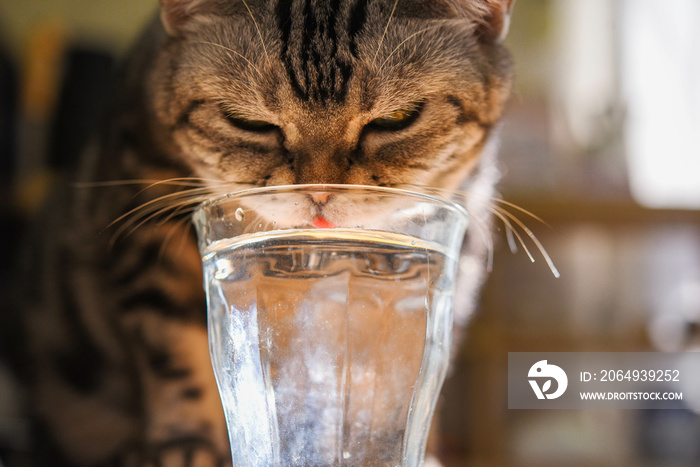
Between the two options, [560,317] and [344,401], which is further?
[560,317]

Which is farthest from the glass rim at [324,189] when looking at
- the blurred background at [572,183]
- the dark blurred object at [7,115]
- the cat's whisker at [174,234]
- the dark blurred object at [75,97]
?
the dark blurred object at [7,115]

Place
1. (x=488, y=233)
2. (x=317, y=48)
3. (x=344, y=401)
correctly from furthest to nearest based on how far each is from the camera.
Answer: (x=488, y=233) < (x=317, y=48) < (x=344, y=401)

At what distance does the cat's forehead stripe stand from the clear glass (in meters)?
0.13

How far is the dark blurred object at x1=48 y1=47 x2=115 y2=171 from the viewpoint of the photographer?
4.15 ft

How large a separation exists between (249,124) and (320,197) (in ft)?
0.50

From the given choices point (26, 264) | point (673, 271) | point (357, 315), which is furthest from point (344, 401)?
point (673, 271)

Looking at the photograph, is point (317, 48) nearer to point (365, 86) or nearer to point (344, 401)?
point (365, 86)

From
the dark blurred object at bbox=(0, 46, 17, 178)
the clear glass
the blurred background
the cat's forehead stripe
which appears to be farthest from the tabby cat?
the dark blurred object at bbox=(0, 46, 17, 178)

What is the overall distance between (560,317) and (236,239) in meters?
1.06

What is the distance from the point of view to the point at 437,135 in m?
0.53

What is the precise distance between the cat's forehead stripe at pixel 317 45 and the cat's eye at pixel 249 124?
1.5 inches

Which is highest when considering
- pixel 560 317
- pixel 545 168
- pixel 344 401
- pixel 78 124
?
pixel 78 124

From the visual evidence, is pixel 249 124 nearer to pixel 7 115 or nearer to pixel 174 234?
pixel 174 234

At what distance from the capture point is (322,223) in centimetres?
41
